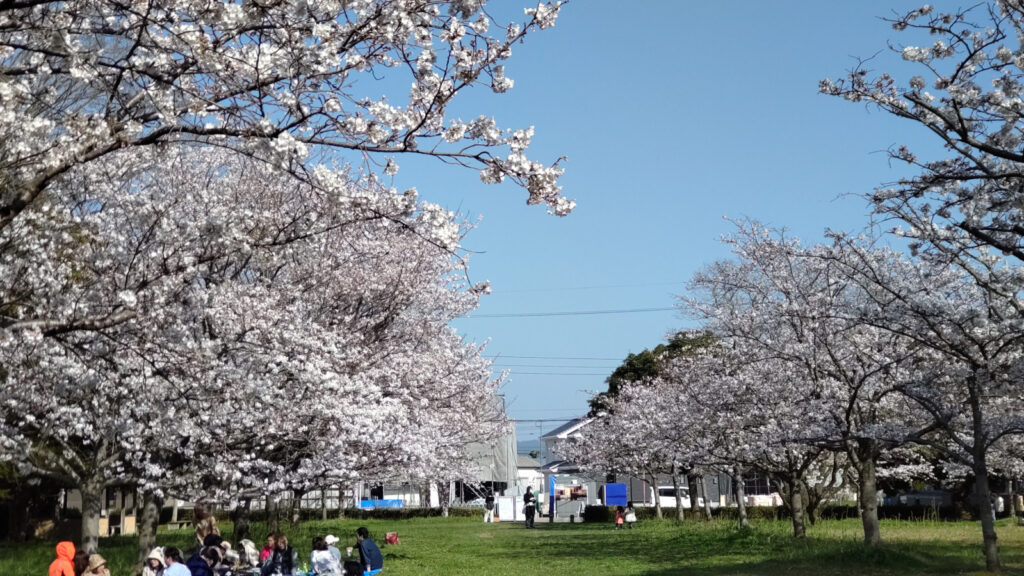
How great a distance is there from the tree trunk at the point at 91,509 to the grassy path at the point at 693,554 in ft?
6.48

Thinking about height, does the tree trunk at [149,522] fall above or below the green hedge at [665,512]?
above

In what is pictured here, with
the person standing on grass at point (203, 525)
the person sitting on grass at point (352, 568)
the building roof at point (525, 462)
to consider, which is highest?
the building roof at point (525, 462)

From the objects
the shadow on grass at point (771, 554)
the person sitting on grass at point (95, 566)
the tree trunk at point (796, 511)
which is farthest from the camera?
the tree trunk at point (796, 511)

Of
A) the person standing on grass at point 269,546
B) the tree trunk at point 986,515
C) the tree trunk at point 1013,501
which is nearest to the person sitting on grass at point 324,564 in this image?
the person standing on grass at point 269,546

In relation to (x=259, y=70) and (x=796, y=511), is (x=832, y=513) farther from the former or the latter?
(x=259, y=70)

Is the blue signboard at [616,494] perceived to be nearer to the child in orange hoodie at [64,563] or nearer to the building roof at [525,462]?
the child in orange hoodie at [64,563]

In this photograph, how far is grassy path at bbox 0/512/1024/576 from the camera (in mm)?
16656

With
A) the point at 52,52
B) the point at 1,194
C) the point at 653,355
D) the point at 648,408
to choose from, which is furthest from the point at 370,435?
the point at 653,355

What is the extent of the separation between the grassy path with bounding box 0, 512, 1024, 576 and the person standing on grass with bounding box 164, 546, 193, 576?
25.9 ft

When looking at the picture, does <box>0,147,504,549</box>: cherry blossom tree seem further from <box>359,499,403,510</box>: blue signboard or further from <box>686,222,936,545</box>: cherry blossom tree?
<box>359,499,403,510</box>: blue signboard

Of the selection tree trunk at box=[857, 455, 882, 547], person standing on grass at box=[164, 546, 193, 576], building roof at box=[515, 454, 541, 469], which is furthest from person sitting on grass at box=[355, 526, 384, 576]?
building roof at box=[515, 454, 541, 469]

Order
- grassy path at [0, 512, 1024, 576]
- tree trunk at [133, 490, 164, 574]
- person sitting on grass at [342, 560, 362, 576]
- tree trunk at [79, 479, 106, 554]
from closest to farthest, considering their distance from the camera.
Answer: person sitting on grass at [342, 560, 362, 576]
tree trunk at [79, 479, 106, 554]
grassy path at [0, 512, 1024, 576]
tree trunk at [133, 490, 164, 574]

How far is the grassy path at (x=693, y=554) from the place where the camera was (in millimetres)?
16656

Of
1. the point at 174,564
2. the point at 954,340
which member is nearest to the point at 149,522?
the point at 174,564
